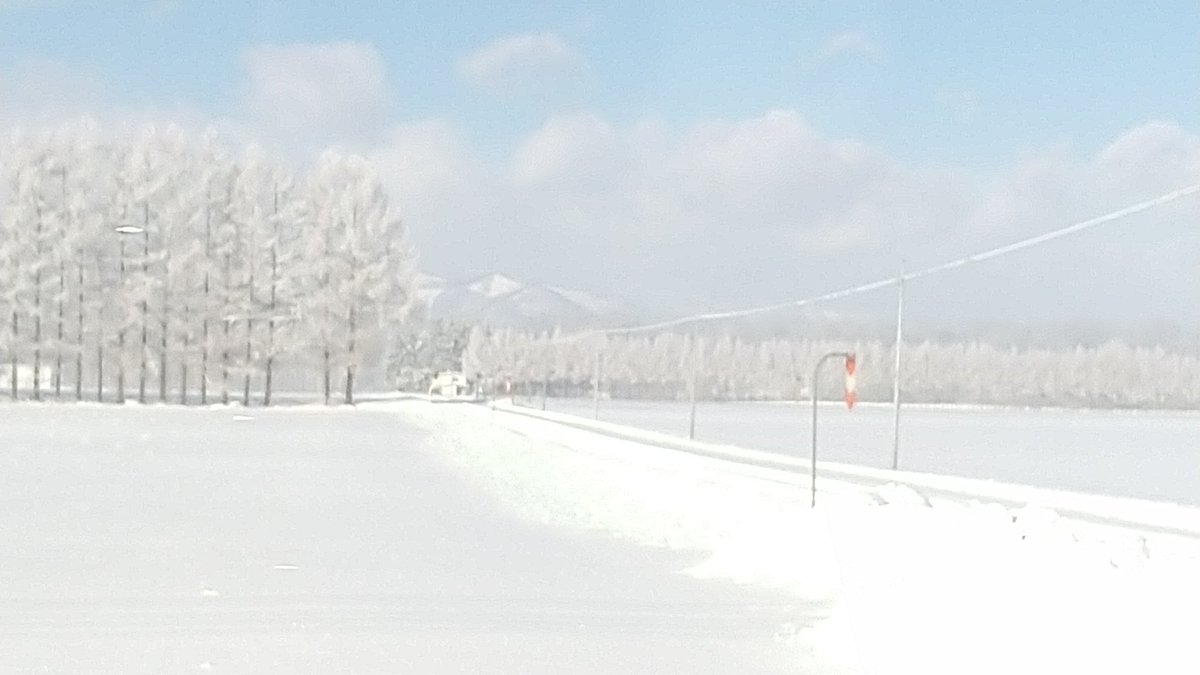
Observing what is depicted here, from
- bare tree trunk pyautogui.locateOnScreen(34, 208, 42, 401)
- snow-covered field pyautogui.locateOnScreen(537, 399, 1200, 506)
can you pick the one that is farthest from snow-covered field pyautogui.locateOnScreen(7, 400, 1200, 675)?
bare tree trunk pyautogui.locateOnScreen(34, 208, 42, 401)

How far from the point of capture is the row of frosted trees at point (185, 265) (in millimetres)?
57938

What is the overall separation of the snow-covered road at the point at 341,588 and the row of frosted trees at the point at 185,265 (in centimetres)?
3600

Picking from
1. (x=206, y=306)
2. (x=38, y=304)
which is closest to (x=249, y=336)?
(x=206, y=306)

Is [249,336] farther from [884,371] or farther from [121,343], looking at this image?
[884,371]

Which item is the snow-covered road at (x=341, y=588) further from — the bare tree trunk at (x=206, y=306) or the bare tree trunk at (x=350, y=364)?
the bare tree trunk at (x=350, y=364)

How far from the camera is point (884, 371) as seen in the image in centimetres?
13050

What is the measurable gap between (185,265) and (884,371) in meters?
84.0

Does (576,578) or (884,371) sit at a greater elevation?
(576,578)

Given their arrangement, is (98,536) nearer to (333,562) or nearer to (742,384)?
(333,562)

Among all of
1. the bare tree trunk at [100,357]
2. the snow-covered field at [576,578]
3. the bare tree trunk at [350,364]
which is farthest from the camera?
the bare tree trunk at [350,364]

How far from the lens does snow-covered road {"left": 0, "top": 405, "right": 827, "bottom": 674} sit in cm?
942

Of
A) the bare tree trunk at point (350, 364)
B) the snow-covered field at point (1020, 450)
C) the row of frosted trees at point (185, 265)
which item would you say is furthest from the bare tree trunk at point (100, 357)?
the snow-covered field at point (1020, 450)

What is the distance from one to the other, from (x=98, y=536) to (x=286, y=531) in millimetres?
2125

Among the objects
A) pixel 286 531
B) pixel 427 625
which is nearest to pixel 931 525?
pixel 427 625
